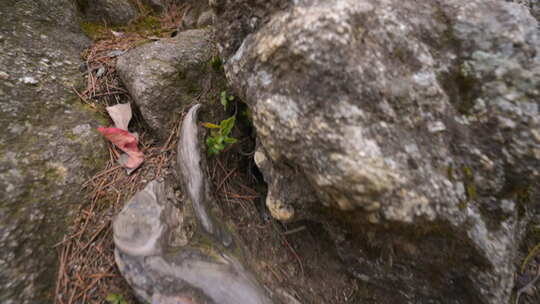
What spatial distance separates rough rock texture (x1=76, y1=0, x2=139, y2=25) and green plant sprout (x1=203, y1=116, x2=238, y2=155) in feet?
7.22

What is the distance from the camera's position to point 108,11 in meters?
2.96

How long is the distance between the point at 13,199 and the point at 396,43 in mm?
2436

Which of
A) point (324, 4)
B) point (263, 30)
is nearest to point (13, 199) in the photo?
point (263, 30)

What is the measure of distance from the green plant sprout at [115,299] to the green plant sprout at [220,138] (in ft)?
3.44

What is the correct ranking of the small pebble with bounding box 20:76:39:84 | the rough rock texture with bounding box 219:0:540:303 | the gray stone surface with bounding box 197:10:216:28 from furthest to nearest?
the gray stone surface with bounding box 197:10:216:28
the small pebble with bounding box 20:76:39:84
the rough rock texture with bounding box 219:0:540:303

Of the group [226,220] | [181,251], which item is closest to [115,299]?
[181,251]

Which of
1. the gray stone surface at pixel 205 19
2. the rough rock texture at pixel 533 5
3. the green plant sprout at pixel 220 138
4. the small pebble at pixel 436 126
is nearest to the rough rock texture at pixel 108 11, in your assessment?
the gray stone surface at pixel 205 19

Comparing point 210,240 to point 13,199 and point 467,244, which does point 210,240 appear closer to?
point 13,199

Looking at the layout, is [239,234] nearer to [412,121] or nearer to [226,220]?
[226,220]

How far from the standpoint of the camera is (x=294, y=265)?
1896 millimetres

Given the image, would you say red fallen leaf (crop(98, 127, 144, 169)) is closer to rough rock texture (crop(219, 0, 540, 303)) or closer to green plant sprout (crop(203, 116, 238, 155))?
green plant sprout (crop(203, 116, 238, 155))

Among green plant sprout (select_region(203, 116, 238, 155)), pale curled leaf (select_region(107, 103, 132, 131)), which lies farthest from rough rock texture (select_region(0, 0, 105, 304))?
green plant sprout (select_region(203, 116, 238, 155))

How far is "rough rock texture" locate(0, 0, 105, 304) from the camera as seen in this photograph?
1549mm

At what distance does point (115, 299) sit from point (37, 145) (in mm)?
1206
